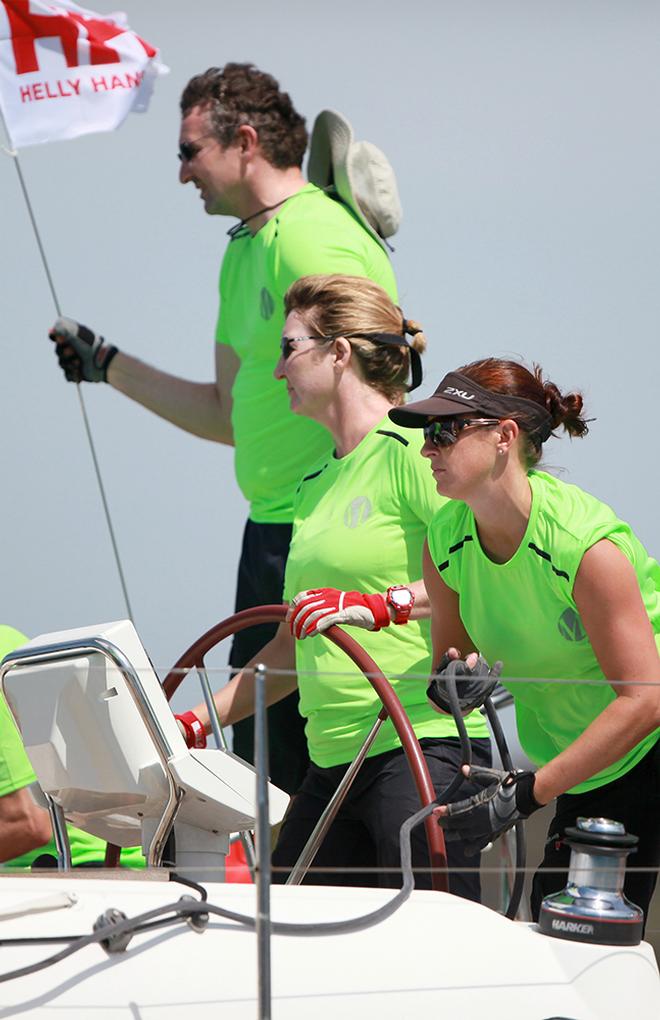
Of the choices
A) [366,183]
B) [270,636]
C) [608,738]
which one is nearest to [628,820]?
[608,738]

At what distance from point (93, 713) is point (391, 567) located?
0.82m

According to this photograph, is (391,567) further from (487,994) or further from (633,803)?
(487,994)

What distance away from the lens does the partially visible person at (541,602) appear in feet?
6.86

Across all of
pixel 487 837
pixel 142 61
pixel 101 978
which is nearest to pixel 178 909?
pixel 101 978

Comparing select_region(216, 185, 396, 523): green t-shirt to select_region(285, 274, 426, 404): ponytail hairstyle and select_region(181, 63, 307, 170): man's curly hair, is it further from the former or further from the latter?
select_region(285, 274, 426, 404): ponytail hairstyle

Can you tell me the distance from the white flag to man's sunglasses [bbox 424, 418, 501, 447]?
102 inches

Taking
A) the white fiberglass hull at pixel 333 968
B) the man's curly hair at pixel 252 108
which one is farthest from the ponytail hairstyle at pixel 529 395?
the man's curly hair at pixel 252 108

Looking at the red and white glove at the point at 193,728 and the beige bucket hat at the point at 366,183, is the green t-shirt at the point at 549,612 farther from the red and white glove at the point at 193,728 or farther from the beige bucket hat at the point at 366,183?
the beige bucket hat at the point at 366,183

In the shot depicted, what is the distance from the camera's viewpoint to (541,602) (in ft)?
7.34

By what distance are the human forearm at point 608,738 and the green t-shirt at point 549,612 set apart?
63 millimetres

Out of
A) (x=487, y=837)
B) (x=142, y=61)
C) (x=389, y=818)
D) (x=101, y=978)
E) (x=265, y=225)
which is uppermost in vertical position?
(x=142, y=61)

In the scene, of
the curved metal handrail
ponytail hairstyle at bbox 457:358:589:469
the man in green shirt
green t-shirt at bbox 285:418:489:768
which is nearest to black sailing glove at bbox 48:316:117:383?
the man in green shirt

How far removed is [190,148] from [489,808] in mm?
2156

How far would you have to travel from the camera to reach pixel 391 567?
270 centimetres
